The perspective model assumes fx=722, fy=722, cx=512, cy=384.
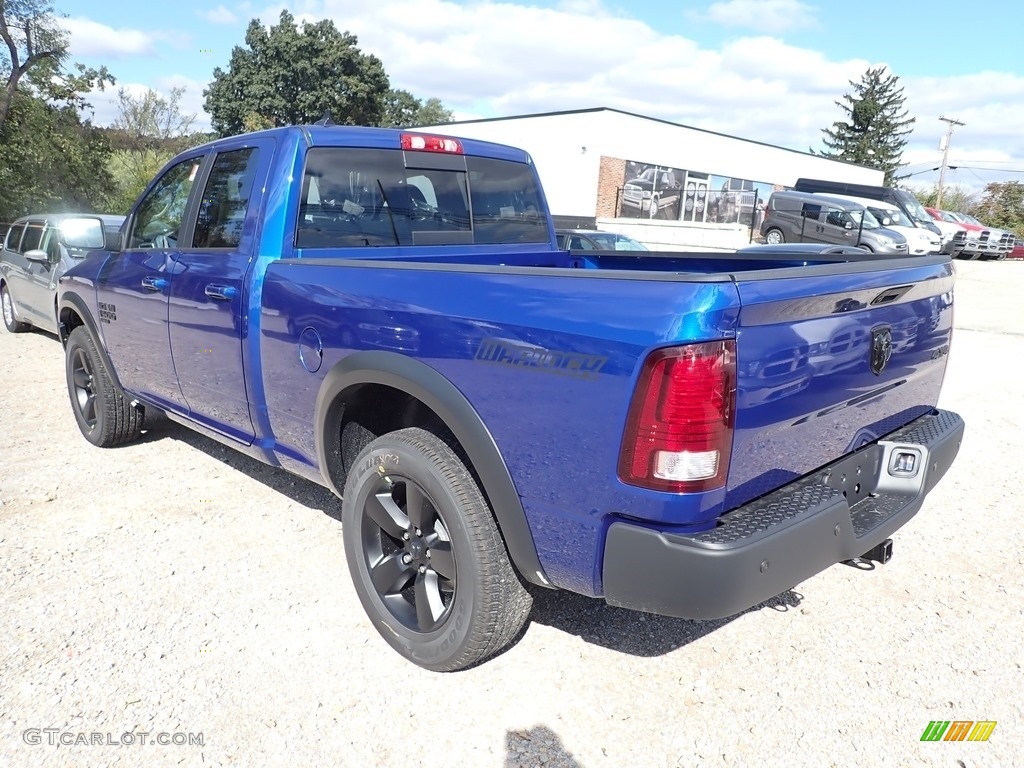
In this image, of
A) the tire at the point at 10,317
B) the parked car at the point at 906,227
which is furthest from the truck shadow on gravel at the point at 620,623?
the parked car at the point at 906,227

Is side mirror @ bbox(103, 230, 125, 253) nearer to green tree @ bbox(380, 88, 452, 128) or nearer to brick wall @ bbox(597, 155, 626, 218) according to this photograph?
brick wall @ bbox(597, 155, 626, 218)

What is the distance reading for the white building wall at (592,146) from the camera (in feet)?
94.6

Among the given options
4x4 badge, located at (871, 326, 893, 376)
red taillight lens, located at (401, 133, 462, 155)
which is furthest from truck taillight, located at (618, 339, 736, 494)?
red taillight lens, located at (401, 133, 462, 155)

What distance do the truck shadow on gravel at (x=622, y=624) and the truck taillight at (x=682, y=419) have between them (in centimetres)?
108

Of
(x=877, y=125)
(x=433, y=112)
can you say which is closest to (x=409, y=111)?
(x=433, y=112)

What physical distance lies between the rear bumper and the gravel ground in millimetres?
598

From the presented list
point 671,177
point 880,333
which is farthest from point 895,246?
point 880,333

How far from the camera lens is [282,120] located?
158ft

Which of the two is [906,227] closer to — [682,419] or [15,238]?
[15,238]

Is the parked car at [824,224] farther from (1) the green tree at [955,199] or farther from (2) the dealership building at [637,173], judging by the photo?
(1) the green tree at [955,199]

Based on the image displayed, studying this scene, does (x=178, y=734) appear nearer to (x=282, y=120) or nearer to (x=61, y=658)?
(x=61, y=658)

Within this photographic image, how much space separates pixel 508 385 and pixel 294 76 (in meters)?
51.8

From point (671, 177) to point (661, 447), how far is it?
102ft

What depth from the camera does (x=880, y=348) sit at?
241 cm
